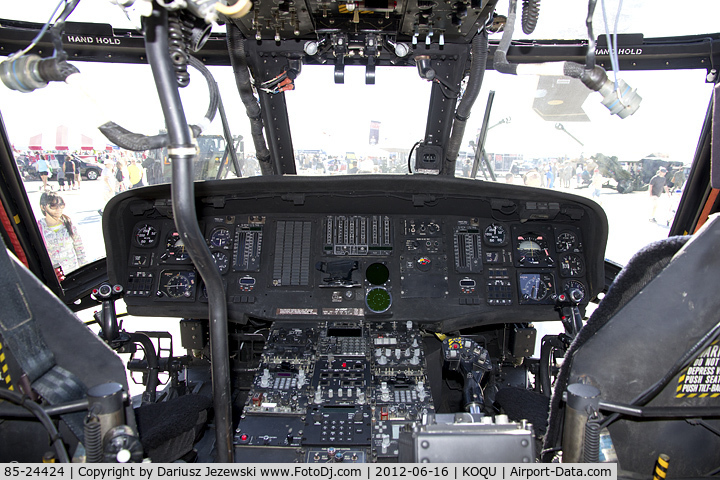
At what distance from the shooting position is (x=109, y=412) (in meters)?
1.03

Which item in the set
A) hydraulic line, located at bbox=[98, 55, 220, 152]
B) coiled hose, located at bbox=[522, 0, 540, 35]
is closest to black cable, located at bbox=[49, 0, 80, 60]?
hydraulic line, located at bbox=[98, 55, 220, 152]

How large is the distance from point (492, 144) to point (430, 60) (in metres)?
0.88

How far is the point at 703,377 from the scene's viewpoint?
1.14m

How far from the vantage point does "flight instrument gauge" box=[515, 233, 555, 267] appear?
3316mm

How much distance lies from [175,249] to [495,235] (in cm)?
226

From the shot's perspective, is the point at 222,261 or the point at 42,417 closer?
the point at 42,417

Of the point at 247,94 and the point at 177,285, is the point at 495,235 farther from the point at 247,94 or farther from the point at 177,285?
the point at 177,285

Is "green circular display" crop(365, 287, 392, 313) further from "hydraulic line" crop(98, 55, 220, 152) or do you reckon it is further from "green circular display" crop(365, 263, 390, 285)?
"hydraulic line" crop(98, 55, 220, 152)

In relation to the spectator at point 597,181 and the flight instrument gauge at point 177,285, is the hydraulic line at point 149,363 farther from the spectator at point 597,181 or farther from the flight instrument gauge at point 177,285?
the spectator at point 597,181

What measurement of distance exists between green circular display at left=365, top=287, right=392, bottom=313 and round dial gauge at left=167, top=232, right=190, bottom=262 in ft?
4.25

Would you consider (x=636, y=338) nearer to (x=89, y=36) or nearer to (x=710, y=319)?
(x=710, y=319)

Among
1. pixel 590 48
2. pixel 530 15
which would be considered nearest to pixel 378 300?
pixel 530 15

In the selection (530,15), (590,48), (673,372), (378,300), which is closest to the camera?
(673,372)

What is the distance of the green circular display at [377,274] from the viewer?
3260 mm
